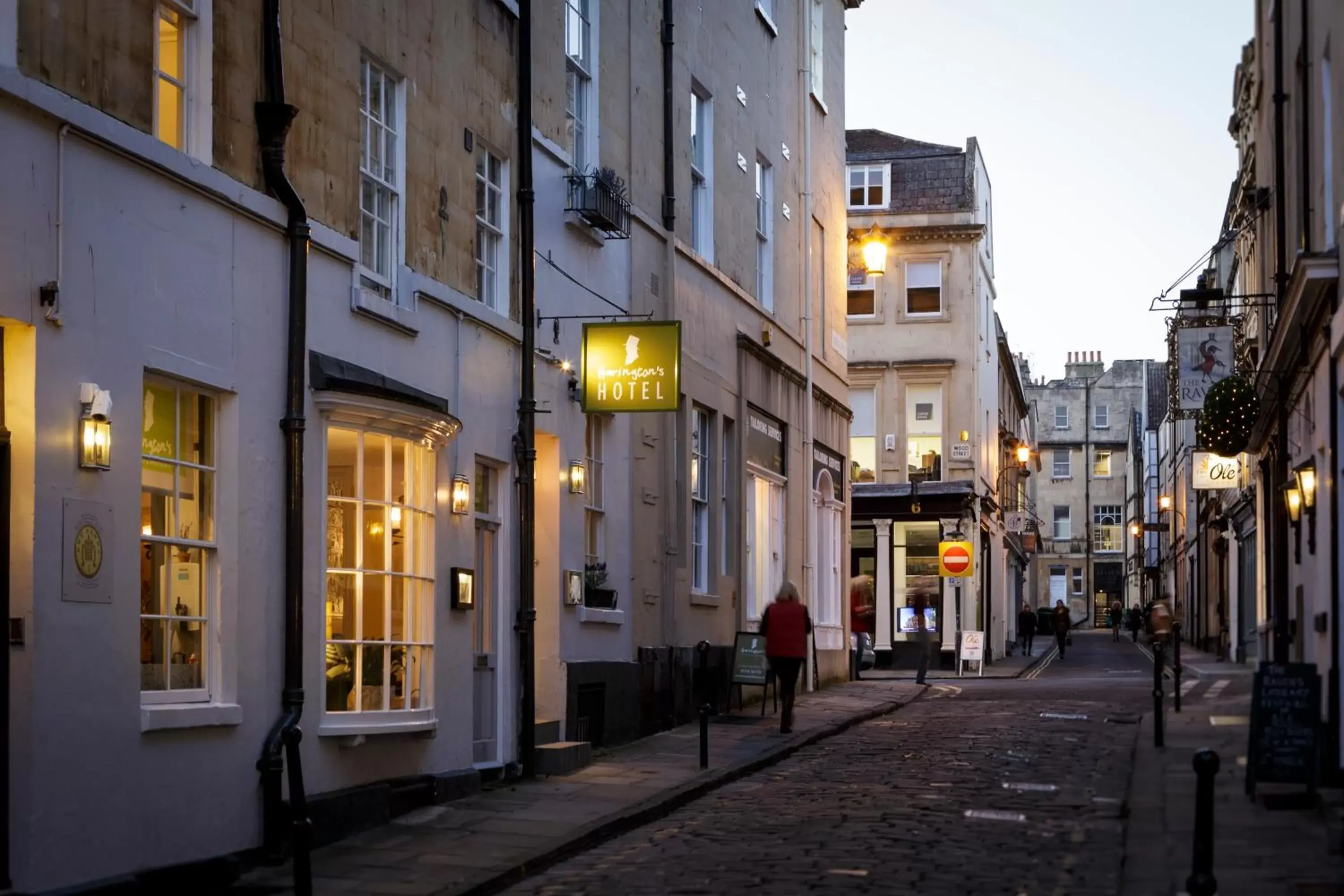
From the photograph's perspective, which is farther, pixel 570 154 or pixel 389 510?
pixel 570 154

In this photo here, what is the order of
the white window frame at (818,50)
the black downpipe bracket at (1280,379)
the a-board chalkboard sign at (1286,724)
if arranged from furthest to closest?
1. the white window frame at (818,50)
2. the black downpipe bracket at (1280,379)
3. the a-board chalkboard sign at (1286,724)

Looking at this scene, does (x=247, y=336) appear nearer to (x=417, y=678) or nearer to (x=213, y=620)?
(x=213, y=620)

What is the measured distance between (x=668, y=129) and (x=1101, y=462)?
8646 cm

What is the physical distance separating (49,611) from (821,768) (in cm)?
998

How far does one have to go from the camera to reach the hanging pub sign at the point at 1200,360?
2559 cm

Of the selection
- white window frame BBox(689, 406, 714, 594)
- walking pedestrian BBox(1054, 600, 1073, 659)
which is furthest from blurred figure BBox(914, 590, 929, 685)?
walking pedestrian BBox(1054, 600, 1073, 659)

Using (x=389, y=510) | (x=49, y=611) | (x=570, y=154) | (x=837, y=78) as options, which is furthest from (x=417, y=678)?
(x=837, y=78)

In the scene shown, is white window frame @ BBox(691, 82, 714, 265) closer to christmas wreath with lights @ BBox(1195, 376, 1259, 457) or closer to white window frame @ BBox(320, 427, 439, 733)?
christmas wreath with lights @ BBox(1195, 376, 1259, 457)

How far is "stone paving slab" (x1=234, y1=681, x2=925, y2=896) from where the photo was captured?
11219 millimetres

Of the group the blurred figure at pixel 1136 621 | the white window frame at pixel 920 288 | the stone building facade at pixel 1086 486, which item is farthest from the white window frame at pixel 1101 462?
the white window frame at pixel 920 288

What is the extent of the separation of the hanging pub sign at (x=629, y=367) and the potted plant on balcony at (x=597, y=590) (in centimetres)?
195

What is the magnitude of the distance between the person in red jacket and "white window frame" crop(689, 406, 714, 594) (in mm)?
1358

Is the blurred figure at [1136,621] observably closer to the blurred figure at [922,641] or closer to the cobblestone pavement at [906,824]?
the blurred figure at [922,641]

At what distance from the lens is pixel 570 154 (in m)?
18.5
